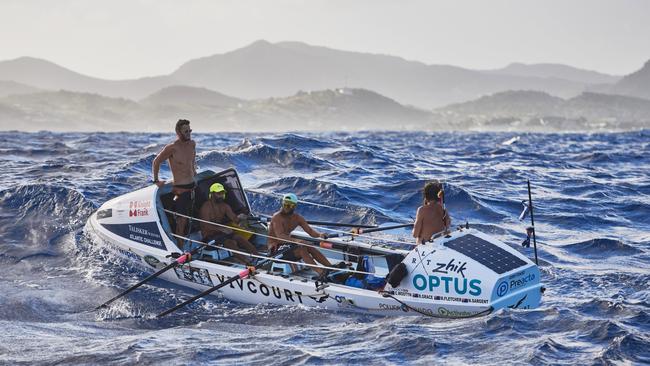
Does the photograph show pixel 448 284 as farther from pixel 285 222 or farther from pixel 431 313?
pixel 285 222

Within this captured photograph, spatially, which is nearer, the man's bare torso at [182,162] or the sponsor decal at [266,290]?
the sponsor decal at [266,290]

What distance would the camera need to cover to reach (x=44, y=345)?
1150 cm

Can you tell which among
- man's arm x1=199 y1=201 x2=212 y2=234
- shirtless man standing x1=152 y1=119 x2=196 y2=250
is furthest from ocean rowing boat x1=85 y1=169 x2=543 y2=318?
man's arm x1=199 y1=201 x2=212 y2=234

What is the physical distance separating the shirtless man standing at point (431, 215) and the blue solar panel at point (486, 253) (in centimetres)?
42

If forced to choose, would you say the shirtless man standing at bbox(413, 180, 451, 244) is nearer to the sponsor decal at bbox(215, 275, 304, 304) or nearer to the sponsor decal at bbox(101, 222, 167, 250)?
the sponsor decal at bbox(215, 275, 304, 304)

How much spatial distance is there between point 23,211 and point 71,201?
4.62ft

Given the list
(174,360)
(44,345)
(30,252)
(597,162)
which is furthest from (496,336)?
(597,162)

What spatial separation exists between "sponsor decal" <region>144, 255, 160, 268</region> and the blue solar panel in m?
6.63

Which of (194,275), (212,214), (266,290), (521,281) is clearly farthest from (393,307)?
(212,214)

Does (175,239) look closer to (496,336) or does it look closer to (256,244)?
(256,244)

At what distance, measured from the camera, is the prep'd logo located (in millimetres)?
16312

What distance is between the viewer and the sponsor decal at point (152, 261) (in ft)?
52.8

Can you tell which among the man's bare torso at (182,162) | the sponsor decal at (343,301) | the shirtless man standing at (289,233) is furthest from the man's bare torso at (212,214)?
the sponsor decal at (343,301)

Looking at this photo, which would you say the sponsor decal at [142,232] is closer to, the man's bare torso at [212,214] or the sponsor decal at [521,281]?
the man's bare torso at [212,214]
